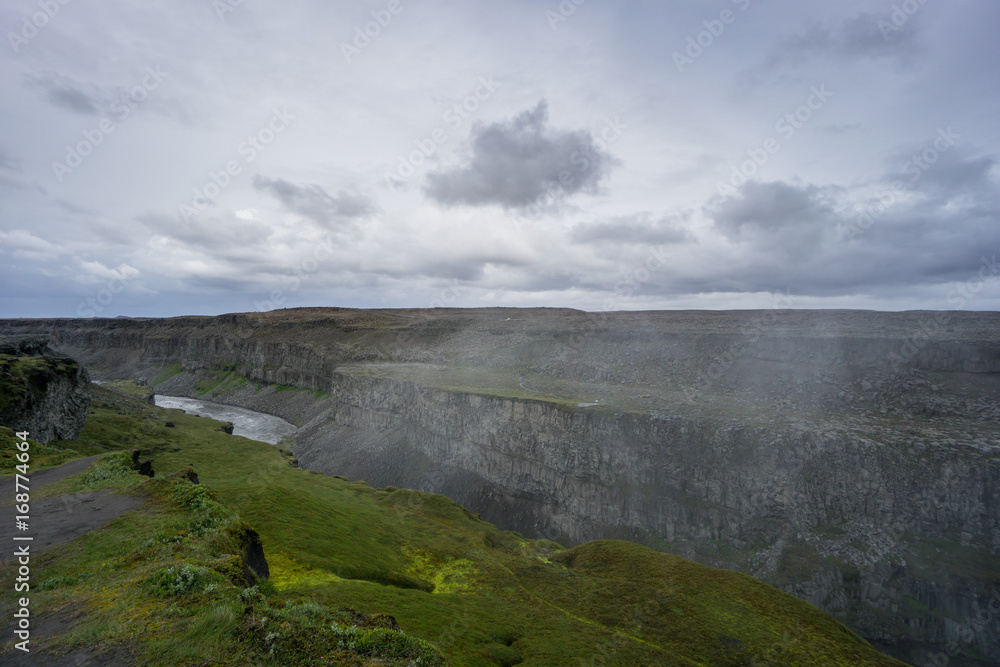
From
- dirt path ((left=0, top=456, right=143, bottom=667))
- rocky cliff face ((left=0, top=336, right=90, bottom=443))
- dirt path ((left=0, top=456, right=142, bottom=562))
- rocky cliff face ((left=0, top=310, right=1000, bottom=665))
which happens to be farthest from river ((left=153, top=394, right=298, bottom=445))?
dirt path ((left=0, top=456, right=142, bottom=562))

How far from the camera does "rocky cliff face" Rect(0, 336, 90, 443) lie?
30.5m

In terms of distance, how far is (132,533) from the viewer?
533 inches

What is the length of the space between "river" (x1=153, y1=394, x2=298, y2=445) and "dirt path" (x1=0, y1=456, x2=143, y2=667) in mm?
72959

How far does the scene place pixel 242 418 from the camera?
10506 centimetres

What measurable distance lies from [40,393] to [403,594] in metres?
33.5

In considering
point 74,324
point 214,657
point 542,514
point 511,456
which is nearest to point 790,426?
point 542,514

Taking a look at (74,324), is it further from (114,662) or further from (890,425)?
(890,425)

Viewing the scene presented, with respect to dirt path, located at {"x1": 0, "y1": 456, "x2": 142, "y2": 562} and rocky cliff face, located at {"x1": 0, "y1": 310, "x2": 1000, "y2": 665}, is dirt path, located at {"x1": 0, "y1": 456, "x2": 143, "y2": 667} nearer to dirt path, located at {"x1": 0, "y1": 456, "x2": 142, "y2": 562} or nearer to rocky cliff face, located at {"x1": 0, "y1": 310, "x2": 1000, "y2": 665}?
dirt path, located at {"x1": 0, "y1": 456, "x2": 142, "y2": 562}

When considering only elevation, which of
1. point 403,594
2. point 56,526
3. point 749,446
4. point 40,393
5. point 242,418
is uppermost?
point 40,393

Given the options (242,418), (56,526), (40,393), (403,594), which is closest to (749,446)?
(403,594)

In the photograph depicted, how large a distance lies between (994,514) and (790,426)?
1351 cm

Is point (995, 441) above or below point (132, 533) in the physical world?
below

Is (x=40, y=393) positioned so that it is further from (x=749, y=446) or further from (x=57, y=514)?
(x=749, y=446)

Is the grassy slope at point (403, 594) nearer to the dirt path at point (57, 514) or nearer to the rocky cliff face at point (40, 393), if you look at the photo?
the dirt path at point (57, 514)
